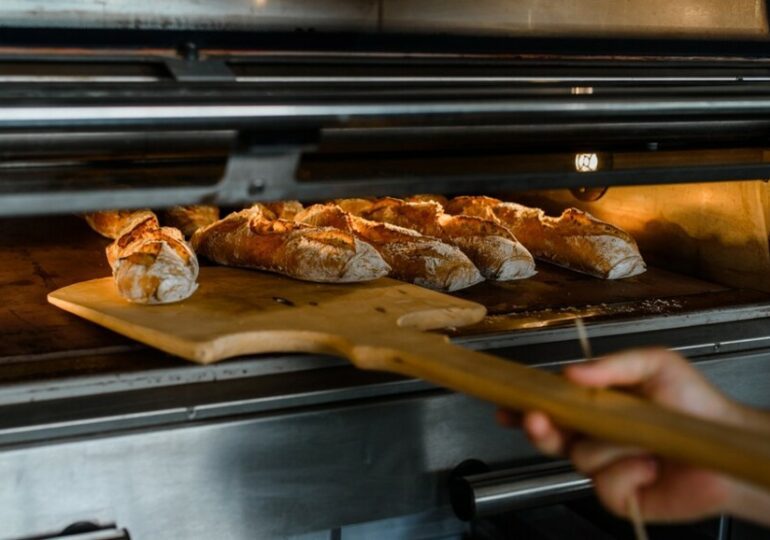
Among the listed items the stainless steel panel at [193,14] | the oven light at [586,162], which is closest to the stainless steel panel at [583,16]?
the stainless steel panel at [193,14]

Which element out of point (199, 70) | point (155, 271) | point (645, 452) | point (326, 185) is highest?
point (199, 70)

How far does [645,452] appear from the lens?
4.19 ft

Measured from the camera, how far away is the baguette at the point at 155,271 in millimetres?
2010

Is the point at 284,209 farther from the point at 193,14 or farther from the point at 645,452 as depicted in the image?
the point at 645,452

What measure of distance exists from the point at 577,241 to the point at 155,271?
1177 millimetres

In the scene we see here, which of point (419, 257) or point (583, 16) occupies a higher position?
point (583, 16)

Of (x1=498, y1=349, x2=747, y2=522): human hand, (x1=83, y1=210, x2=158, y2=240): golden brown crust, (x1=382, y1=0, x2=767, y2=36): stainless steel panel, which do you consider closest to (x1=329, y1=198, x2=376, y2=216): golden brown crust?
(x1=83, y1=210, x2=158, y2=240): golden brown crust

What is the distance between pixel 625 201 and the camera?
2.91 meters

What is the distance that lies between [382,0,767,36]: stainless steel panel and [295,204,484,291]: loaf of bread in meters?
0.53

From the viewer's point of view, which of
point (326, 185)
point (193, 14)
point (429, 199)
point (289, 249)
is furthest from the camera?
point (429, 199)

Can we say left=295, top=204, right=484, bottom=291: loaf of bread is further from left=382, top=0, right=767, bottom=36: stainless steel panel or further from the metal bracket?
the metal bracket

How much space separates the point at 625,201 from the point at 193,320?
5.00 ft

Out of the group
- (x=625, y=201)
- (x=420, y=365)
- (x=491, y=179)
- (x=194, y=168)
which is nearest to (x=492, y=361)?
(x=420, y=365)

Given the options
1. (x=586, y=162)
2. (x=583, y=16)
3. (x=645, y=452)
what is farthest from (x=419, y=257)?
(x=645, y=452)
